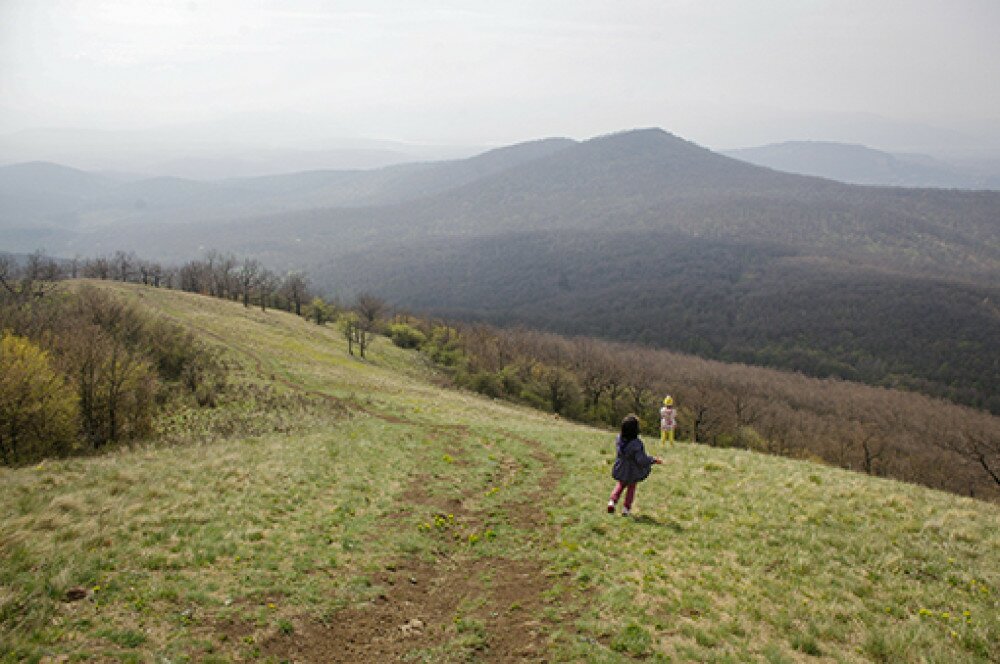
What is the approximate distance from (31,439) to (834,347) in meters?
213

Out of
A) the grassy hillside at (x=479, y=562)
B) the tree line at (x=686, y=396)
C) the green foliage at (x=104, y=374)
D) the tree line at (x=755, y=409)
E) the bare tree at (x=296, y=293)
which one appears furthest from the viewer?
the bare tree at (x=296, y=293)

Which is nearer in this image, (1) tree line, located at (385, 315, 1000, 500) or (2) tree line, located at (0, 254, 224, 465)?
(2) tree line, located at (0, 254, 224, 465)

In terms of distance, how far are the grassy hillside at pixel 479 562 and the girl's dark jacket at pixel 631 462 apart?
1.29 meters

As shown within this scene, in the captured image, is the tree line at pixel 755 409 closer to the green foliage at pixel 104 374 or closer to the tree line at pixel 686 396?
the tree line at pixel 686 396

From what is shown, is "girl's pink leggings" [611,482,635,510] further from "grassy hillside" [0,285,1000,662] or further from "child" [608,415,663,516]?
"grassy hillside" [0,285,1000,662]

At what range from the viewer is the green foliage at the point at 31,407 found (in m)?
21.3

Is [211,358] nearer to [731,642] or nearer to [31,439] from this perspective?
[31,439]

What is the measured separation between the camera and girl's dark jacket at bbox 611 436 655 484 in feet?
45.0

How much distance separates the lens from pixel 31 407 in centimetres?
2150

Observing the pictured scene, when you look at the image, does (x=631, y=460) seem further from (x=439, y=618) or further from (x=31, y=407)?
(x=31, y=407)

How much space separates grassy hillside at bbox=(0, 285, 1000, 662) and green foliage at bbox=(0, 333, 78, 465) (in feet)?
19.6

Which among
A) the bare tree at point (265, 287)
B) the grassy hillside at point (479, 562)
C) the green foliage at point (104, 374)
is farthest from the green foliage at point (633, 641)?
the bare tree at point (265, 287)

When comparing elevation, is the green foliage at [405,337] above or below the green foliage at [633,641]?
below

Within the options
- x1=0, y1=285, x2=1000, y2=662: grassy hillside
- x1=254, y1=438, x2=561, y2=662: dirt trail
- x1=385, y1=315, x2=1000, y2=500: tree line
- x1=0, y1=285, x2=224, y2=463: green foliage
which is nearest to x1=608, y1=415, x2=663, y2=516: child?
x1=0, y1=285, x2=1000, y2=662: grassy hillside
